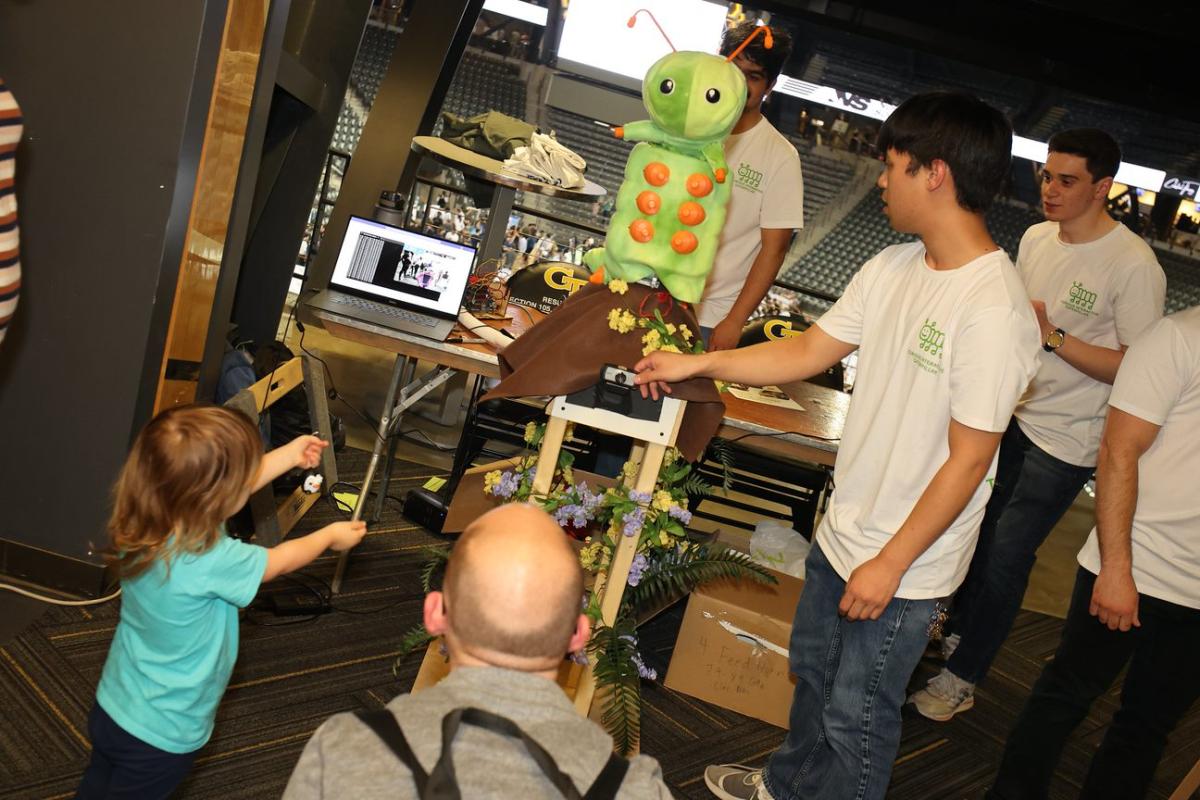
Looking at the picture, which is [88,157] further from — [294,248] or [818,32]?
[818,32]

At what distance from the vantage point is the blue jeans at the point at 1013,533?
2.86m

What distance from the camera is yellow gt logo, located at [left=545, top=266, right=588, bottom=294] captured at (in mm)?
3832

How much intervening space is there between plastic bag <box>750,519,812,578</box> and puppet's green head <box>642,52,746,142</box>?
4.56 feet

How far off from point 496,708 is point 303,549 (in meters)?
0.76

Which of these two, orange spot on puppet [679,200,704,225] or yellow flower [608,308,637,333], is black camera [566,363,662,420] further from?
orange spot on puppet [679,200,704,225]

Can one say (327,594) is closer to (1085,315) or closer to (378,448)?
(378,448)

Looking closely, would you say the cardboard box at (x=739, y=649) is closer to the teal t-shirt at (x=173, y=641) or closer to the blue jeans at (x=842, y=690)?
the blue jeans at (x=842, y=690)

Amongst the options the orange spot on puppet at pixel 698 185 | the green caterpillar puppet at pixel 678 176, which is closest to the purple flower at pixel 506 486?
the green caterpillar puppet at pixel 678 176

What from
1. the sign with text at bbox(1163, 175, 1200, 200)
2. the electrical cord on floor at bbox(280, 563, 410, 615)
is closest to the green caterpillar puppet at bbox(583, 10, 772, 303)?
the electrical cord on floor at bbox(280, 563, 410, 615)

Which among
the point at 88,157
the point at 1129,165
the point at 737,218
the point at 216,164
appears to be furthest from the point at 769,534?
the point at 1129,165

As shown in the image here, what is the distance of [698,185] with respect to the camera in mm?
1950

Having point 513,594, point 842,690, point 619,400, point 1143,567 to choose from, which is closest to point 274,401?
point 619,400

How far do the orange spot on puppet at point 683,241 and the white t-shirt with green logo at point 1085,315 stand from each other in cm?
127

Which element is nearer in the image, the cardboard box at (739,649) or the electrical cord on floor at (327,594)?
the cardboard box at (739,649)
